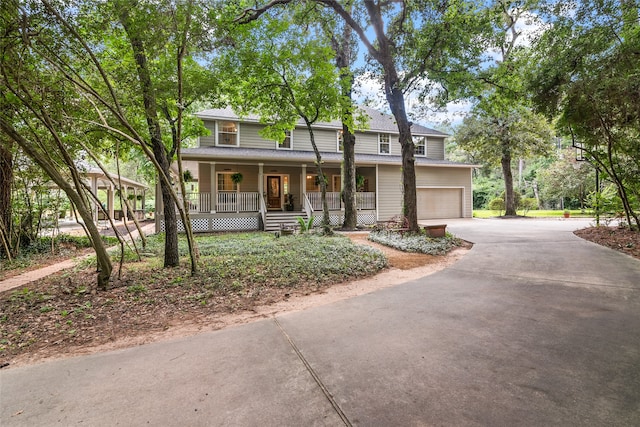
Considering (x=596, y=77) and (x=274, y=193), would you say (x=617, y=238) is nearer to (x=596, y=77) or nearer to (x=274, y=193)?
(x=596, y=77)

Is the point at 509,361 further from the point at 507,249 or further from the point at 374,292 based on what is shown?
the point at 507,249

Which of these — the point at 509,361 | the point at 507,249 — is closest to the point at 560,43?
the point at 507,249

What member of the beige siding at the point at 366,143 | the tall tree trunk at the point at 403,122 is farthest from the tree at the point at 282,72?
the beige siding at the point at 366,143

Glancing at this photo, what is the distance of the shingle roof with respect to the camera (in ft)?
42.3

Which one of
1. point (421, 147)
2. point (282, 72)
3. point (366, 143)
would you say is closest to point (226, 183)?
point (282, 72)

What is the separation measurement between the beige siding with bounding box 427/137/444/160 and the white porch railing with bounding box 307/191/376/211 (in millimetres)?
5791

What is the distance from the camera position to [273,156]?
13.8 m

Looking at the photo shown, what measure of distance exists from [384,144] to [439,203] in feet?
16.3

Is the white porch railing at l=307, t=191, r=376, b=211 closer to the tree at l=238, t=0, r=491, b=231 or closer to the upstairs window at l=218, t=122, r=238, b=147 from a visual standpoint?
the upstairs window at l=218, t=122, r=238, b=147

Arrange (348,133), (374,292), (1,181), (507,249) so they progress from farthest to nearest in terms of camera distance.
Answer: (348,133) → (1,181) → (507,249) → (374,292)

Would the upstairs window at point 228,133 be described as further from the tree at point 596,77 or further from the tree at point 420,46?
the tree at point 596,77

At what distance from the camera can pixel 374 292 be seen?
4.45 metres

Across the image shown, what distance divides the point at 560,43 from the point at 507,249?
15.6 ft

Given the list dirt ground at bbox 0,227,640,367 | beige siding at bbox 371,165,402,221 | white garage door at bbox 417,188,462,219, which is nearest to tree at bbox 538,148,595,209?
white garage door at bbox 417,188,462,219
